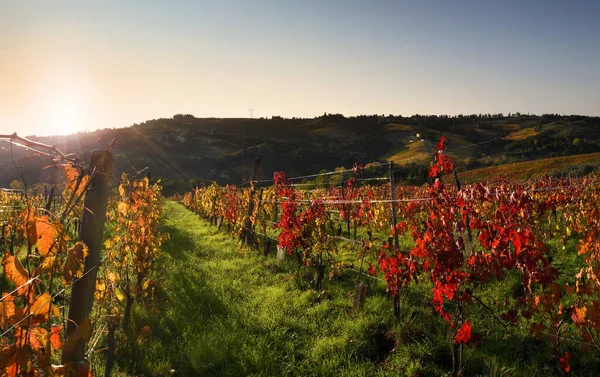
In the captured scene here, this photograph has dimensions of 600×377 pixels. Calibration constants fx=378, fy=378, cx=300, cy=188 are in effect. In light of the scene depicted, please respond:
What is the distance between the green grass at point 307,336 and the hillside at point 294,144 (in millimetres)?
43770

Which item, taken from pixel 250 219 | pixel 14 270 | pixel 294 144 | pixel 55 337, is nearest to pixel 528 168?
pixel 250 219

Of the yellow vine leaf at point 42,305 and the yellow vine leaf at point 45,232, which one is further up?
the yellow vine leaf at point 45,232

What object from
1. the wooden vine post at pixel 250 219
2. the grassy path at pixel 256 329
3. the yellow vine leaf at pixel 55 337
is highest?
the yellow vine leaf at pixel 55 337

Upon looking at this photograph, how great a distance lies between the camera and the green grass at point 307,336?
4398 millimetres

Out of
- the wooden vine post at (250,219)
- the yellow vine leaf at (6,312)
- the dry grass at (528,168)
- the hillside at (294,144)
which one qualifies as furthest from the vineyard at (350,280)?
the hillside at (294,144)

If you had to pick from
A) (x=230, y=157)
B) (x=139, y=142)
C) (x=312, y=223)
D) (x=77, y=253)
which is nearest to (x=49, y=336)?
(x=77, y=253)

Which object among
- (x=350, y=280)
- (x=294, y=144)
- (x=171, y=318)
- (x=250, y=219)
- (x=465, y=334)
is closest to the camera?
(x=465, y=334)

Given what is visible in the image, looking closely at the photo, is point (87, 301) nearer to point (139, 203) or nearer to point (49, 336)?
point (49, 336)

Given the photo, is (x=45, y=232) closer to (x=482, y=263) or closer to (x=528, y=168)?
(x=482, y=263)

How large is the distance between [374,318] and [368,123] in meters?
91.8

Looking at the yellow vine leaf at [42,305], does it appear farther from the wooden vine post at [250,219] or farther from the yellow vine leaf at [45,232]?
the wooden vine post at [250,219]

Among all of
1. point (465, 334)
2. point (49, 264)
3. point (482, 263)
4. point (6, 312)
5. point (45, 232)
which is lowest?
point (465, 334)

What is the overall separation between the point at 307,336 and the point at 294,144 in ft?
278

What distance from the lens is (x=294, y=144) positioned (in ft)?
292
